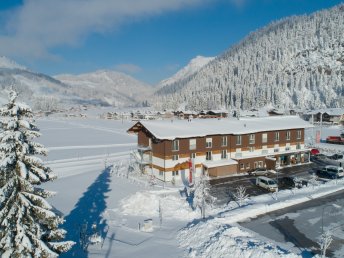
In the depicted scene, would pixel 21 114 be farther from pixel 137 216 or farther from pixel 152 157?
pixel 152 157

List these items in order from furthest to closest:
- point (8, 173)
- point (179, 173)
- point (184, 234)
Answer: point (179, 173) → point (184, 234) → point (8, 173)

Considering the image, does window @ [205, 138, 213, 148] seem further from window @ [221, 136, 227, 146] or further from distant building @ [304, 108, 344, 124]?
distant building @ [304, 108, 344, 124]

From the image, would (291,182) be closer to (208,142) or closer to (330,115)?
(208,142)

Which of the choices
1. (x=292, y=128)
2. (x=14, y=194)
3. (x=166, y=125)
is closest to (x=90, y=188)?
(x=166, y=125)

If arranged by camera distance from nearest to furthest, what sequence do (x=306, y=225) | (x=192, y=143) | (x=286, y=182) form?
(x=306, y=225)
(x=286, y=182)
(x=192, y=143)

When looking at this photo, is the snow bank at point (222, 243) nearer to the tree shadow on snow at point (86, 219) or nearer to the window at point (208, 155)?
the tree shadow on snow at point (86, 219)

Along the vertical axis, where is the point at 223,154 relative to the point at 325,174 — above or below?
above

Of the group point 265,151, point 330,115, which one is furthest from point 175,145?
point 330,115
